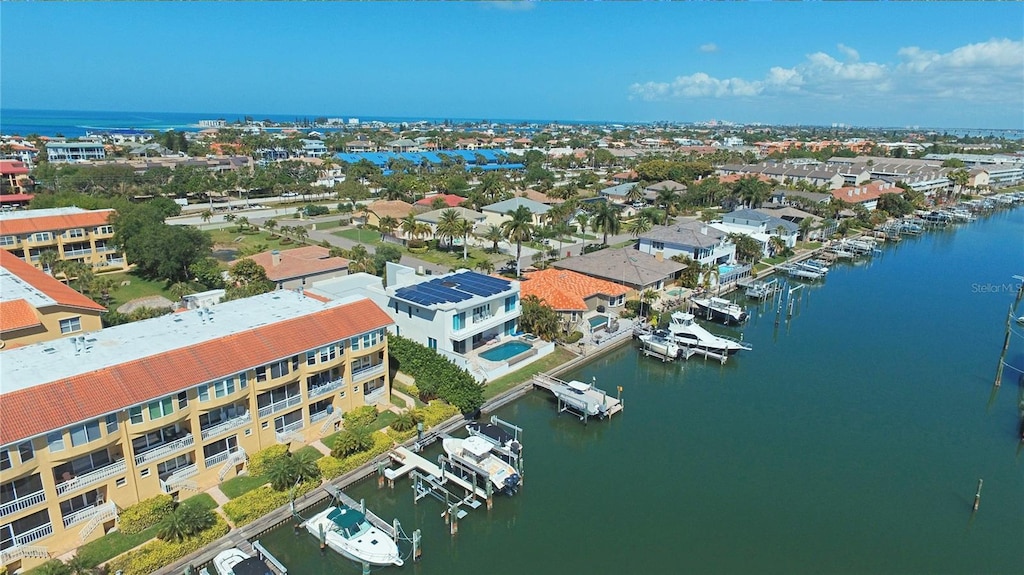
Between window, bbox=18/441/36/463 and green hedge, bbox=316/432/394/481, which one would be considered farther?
green hedge, bbox=316/432/394/481

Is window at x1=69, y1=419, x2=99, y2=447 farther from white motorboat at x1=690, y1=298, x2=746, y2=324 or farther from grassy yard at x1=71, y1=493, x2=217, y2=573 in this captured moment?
white motorboat at x1=690, y1=298, x2=746, y2=324

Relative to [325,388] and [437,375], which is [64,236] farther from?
[437,375]

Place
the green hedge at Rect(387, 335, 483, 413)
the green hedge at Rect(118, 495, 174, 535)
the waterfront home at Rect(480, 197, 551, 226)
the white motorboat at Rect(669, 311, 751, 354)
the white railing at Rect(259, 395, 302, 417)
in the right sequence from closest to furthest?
the green hedge at Rect(118, 495, 174, 535) → the white railing at Rect(259, 395, 302, 417) → the green hedge at Rect(387, 335, 483, 413) → the white motorboat at Rect(669, 311, 751, 354) → the waterfront home at Rect(480, 197, 551, 226)

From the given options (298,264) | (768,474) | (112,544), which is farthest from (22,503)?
(298,264)

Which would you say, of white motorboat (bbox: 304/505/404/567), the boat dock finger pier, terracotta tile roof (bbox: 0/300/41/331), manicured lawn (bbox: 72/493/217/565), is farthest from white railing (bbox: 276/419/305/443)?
terracotta tile roof (bbox: 0/300/41/331)

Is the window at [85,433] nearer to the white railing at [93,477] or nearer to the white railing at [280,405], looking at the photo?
the white railing at [93,477]
